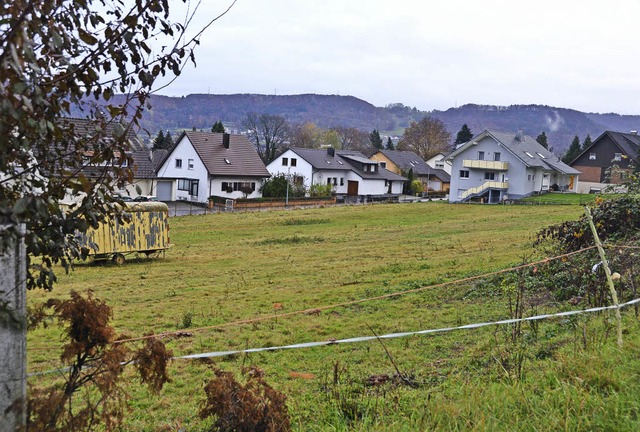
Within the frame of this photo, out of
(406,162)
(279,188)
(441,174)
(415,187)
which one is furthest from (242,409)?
(441,174)

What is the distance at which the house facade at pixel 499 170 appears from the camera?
61344 millimetres

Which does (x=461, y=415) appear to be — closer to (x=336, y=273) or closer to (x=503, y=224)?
(x=336, y=273)

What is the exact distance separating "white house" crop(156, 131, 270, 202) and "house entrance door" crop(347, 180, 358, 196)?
14.1m

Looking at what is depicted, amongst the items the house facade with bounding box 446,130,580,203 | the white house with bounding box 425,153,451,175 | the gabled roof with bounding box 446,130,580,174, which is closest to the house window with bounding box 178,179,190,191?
the gabled roof with bounding box 446,130,580,174

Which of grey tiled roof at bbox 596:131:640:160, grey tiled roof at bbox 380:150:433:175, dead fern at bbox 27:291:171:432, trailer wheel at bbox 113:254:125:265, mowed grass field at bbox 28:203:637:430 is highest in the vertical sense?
grey tiled roof at bbox 596:131:640:160

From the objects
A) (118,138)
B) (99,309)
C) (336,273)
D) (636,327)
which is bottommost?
(336,273)

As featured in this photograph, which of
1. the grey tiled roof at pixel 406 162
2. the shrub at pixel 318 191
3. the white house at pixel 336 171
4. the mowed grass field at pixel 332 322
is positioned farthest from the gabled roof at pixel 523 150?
the mowed grass field at pixel 332 322

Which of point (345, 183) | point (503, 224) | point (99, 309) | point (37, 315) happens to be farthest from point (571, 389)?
point (345, 183)

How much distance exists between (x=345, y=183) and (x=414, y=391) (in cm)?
6506

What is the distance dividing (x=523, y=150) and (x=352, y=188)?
2020 centimetres

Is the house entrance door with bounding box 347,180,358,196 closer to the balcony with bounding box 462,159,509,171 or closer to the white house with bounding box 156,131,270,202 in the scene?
the balcony with bounding box 462,159,509,171

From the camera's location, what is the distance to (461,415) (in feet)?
14.9

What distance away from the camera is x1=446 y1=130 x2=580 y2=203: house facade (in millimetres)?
61344

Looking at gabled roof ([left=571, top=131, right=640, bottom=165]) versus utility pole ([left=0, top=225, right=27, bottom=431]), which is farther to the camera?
gabled roof ([left=571, top=131, right=640, bottom=165])
